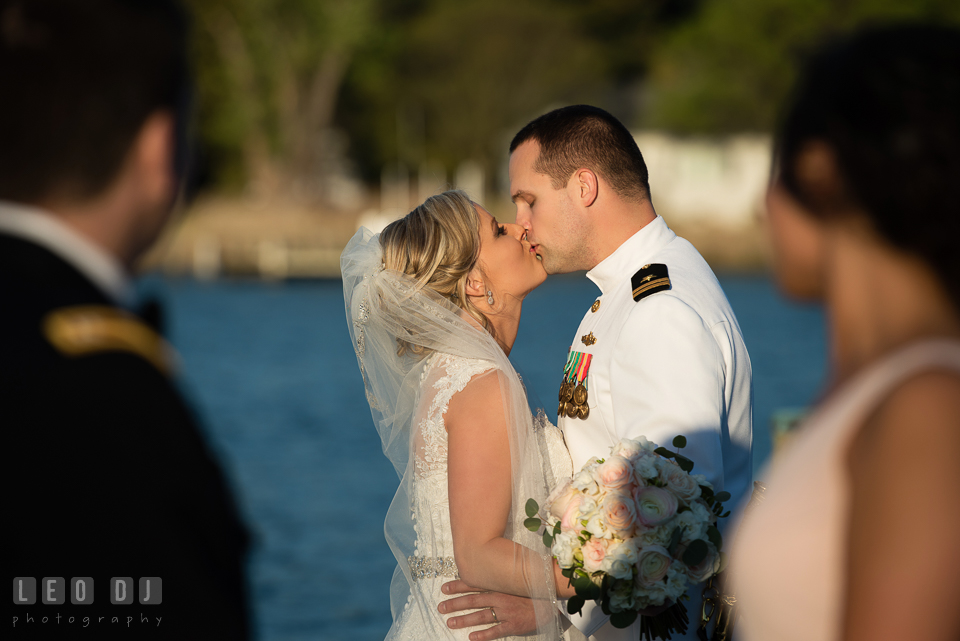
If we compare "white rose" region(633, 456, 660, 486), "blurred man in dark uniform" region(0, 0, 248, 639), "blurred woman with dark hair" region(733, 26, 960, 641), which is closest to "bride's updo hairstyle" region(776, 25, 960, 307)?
"blurred woman with dark hair" region(733, 26, 960, 641)

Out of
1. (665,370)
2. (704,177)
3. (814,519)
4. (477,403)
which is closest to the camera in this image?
(814,519)

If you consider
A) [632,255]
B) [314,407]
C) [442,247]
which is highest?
[314,407]

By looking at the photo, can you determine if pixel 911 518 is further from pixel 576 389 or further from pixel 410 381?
pixel 410 381

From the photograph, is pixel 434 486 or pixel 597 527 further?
pixel 434 486

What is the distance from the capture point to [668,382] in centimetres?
305

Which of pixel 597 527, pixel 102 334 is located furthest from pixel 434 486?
pixel 102 334

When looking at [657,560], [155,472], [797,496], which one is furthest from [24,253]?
[657,560]

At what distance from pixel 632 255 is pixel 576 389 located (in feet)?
1.70

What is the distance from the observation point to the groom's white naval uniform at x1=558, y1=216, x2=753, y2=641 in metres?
3.03

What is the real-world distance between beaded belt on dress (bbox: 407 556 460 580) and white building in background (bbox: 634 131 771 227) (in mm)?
47281

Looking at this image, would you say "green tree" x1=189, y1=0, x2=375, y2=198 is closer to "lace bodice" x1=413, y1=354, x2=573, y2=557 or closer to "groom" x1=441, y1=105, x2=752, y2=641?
Answer: "groom" x1=441, y1=105, x2=752, y2=641

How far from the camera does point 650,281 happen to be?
330 centimetres

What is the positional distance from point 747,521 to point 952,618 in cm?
38

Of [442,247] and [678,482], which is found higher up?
[442,247]
